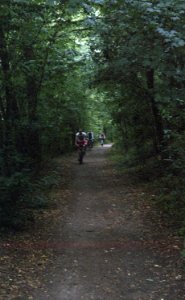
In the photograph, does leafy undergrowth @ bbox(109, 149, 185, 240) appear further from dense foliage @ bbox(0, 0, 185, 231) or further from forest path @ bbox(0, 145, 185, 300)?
forest path @ bbox(0, 145, 185, 300)

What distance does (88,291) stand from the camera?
6.45 metres

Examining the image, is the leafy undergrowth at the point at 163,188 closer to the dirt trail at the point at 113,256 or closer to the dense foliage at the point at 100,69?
the dense foliage at the point at 100,69

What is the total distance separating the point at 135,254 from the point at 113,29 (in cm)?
450

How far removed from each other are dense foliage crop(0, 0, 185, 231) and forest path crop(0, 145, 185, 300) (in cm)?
110

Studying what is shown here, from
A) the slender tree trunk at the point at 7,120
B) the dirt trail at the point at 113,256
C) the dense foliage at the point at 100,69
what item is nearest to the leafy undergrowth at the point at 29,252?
the dirt trail at the point at 113,256

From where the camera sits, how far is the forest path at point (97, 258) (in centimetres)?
646

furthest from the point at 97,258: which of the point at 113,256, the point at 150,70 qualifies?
the point at 150,70

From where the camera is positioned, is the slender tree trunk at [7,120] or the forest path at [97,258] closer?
the forest path at [97,258]

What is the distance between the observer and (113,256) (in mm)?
7996

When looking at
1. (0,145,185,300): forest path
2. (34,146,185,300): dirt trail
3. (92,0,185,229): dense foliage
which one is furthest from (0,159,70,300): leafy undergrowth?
(92,0,185,229): dense foliage

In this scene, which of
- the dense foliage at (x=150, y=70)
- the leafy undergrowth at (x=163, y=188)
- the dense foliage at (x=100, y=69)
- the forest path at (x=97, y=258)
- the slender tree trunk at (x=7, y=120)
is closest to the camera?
the forest path at (x=97, y=258)

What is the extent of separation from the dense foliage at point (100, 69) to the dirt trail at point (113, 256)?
1.25 m

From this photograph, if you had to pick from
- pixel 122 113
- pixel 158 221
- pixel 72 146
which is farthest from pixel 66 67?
pixel 72 146

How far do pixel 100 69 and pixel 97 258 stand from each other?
347 inches
